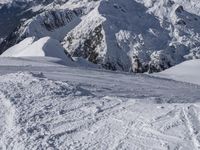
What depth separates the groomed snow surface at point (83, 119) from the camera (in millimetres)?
15359

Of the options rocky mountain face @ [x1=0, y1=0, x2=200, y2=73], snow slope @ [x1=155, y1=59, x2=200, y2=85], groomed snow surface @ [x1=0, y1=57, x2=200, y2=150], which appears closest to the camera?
groomed snow surface @ [x1=0, y1=57, x2=200, y2=150]

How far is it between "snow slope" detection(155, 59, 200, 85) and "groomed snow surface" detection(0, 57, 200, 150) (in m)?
15.3

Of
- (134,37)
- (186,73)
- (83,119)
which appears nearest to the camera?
(83,119)

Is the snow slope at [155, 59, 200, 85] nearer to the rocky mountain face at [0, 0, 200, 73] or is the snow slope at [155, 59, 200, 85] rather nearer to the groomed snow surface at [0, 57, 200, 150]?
the groomed snow surface at [0, 57, 200, 150]

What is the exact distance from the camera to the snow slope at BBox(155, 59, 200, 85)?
37.6 m

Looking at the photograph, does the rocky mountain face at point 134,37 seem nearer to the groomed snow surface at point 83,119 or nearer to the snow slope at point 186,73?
the snow slope at point 186,73

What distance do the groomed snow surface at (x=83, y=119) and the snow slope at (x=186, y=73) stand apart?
1531cm

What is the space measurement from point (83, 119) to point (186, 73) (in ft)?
82.6

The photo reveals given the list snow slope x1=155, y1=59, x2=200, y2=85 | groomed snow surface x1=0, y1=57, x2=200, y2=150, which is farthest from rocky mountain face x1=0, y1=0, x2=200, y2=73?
groomed snow surface x1=0, y1=57, x2=200, y2=150

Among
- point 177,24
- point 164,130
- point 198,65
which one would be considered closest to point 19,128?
point 164,130

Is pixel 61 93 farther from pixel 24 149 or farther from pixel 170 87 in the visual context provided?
pixel 170 87

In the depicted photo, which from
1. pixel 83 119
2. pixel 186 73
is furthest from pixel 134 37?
pixel 83 119

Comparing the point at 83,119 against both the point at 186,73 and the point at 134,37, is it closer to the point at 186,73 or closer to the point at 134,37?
the point at 186,73

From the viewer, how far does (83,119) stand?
17250 mm
